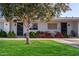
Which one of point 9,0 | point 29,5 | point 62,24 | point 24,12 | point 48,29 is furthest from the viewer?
point 62,24

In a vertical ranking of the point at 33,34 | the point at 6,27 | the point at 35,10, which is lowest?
the point at 33,34

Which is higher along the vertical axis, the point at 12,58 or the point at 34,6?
the point at 34,6

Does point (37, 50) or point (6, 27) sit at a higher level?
point (6, 27)

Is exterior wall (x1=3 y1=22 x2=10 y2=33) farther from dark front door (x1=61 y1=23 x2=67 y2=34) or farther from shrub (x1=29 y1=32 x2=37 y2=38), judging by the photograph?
dark front door (x1=61 y1=23 x2=67 y2=34)

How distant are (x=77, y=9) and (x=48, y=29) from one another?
301 inches

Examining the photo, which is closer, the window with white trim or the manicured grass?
the manicured grass

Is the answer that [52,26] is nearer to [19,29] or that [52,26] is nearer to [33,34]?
[19,29]

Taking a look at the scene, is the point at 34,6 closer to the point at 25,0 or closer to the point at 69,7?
the point at 69,7

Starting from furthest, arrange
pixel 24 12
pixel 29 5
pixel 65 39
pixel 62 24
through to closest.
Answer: pixel 62 24 < pixel 65 39 < pixel 24 12 < pixel 29 5

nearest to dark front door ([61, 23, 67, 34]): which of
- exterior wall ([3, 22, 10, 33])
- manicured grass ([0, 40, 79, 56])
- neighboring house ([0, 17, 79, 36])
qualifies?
neighboring house ([0, 17, 79, 36])

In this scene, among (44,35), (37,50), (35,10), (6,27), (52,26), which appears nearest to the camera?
(35,10)

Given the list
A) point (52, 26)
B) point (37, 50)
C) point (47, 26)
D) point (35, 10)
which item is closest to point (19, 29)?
point (47, 26)

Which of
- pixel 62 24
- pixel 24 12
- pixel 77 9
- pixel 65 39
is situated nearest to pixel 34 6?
pixel 24 12

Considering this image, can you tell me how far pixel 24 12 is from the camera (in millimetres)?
11922
